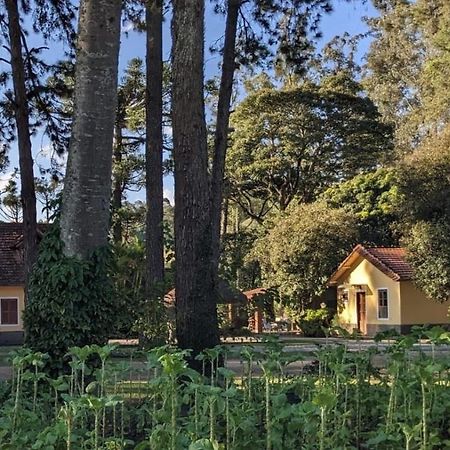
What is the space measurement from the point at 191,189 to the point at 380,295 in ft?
72.0

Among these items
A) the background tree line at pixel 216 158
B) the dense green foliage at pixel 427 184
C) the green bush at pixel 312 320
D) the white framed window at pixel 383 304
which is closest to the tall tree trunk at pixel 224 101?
the background tree line at pixel 216 158

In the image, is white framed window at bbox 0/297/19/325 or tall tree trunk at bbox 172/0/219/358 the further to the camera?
white framed window at bbox 0/297/19/325

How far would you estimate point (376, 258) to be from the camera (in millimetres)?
27281

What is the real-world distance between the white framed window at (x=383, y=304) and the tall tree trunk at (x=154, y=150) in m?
15.4

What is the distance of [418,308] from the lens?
26797mm

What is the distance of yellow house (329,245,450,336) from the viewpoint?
2667 cm

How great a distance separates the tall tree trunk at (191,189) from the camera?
7133mm

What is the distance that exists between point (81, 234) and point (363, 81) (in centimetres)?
3523

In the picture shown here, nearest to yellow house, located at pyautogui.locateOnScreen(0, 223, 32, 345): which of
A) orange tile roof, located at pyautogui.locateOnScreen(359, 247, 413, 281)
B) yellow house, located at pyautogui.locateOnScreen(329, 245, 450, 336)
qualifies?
yellow house, located at pyautogui.locateOnScreen(329, 245, 450, 336)

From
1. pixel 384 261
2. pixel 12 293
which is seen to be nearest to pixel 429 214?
pixel 384 261

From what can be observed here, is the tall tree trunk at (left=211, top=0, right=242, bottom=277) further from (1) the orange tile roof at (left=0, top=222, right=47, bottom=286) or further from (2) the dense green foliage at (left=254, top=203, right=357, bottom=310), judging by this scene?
(1) the orange tile roof at (left=0, top=222, right=47, bottom=286)

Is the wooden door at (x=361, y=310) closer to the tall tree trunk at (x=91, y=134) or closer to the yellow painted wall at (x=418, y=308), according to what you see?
the yellow painted wall at (x=418, y=308)

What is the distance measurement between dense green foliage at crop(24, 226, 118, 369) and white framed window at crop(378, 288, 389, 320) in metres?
21.8

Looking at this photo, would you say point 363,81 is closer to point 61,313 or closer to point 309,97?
point 309,97
